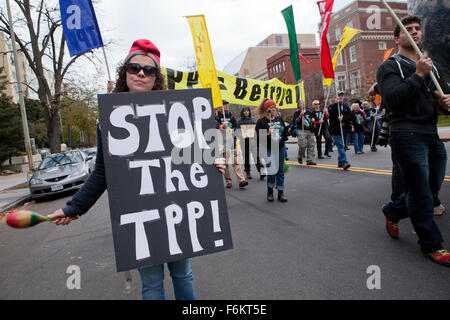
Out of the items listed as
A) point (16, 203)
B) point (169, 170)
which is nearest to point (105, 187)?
point (169, 170)

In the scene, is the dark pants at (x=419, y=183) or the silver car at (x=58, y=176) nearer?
the dark pants at (x=419, y=183)

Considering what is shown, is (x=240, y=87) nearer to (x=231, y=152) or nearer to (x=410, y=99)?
(x=231, y=152)

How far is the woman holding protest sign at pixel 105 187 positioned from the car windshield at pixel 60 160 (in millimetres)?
8979

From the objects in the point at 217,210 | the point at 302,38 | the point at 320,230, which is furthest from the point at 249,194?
the point at 302,38

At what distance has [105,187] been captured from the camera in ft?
6.41

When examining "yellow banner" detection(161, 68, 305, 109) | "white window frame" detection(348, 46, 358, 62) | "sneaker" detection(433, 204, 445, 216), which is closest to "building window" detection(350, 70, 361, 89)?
"white window frame" detection(348, 46, 358, 62)

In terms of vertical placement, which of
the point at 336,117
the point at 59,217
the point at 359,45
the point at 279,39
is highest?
the point at 279,39

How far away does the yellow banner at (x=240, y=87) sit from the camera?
802 centimetres

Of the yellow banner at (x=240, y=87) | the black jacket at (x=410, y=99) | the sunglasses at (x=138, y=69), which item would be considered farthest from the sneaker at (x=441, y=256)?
the yellow banner at (x=240, y=87)

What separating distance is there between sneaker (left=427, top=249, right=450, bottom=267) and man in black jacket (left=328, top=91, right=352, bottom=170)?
526 centimetres

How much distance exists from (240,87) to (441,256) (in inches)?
295

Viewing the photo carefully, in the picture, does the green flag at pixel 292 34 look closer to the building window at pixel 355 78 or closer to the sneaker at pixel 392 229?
the sneaker at pixel 392 229
